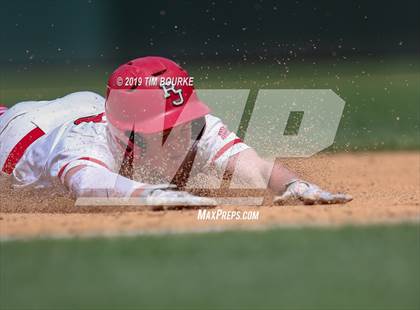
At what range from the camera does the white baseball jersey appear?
6562mm

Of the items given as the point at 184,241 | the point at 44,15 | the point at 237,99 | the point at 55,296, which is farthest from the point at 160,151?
the point at 44,15

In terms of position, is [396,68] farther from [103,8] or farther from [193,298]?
[193,298]

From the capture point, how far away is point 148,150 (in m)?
6.53

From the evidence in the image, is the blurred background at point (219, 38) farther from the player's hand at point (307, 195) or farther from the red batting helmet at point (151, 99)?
the player's hand at point (307, 195)

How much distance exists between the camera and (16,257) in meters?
4.73

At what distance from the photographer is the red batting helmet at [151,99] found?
21.3 ft

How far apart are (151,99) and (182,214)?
1053 millimetres

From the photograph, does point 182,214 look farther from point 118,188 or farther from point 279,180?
point 279,180

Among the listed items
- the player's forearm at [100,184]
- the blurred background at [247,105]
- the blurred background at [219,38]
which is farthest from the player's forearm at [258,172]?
the blurred background at [219,38]

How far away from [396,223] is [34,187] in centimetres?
311

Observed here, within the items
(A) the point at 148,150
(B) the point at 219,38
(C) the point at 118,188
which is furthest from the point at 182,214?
(B) the point at 219,38

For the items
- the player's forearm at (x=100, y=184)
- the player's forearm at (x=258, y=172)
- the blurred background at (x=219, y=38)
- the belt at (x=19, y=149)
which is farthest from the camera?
the blurred background at (x=219, y=38)

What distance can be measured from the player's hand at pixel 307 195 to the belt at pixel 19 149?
89.4 inches

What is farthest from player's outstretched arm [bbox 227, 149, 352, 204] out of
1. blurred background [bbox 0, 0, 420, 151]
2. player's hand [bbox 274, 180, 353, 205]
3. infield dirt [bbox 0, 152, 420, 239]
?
blurred background [bbox 0, 0, 420, 151]
